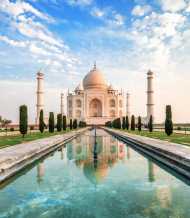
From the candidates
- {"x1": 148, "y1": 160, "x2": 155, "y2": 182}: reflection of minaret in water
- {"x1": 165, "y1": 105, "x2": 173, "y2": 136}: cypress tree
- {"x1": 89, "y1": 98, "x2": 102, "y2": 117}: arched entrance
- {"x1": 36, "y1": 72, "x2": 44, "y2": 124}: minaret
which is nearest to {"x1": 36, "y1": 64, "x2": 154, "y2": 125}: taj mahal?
{"x1": 89, "y1": 98, "x2": 102, "y2": 117}: arched entrance

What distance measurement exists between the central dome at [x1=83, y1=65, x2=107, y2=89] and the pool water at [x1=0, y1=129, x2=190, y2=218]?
47269mm

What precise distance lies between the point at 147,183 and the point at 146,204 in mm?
1138

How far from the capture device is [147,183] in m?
4.53

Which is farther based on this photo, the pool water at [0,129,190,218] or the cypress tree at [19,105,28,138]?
the cypress tree at [19,105,28,138]

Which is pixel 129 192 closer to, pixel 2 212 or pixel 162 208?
pixel 162 208

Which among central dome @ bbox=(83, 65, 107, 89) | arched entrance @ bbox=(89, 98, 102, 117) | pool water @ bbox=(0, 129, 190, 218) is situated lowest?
pool water @ bbox=(0, 129, 190, 218)

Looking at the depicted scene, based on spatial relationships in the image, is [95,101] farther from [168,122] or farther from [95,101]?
[168,122]

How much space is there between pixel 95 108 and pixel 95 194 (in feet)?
168

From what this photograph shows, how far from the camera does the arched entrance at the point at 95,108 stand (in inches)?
2124

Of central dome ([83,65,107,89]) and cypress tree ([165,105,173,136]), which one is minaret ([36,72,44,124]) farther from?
cypress tree ([165,105,173,136])

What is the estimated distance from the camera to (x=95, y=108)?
55.0 meters

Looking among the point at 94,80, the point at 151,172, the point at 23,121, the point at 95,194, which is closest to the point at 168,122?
the point at 23,121

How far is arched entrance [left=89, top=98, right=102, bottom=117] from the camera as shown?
5395 cm

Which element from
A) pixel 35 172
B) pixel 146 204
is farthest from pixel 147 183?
pixel 35 172
